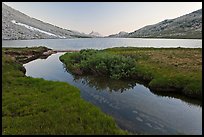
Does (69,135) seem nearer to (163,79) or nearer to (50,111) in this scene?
(50,111)

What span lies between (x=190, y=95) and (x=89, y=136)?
18725 millimetres

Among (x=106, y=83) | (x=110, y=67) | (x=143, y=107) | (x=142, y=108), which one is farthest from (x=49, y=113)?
(x=110, y=67)

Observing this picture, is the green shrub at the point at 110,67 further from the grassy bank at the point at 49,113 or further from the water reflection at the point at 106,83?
the grassy bank at the point at 49,113

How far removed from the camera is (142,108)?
1101 inches

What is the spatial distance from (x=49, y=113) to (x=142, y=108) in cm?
1124

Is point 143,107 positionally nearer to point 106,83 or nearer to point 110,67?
point 106,83

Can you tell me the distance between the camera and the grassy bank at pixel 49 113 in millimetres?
18631

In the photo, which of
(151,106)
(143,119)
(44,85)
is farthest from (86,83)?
(143,119)

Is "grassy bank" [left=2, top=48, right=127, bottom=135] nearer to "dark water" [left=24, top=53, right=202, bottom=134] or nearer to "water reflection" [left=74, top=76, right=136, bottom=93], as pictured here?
"dark water" [left=24, top=53, right=202, bottom=134]

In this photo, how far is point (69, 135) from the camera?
17844 mm

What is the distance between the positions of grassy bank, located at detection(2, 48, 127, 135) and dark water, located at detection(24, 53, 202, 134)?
310cm

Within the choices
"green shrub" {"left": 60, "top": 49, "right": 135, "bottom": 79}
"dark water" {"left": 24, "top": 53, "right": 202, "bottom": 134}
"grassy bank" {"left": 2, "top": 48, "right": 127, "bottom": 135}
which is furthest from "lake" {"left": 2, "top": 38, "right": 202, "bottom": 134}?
"green shrub" {"left": 60, "top": 49, "right": 135, "bottom": 79}

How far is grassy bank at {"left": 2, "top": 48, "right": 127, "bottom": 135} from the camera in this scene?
18.6m

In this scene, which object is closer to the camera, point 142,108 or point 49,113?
point 49,113
